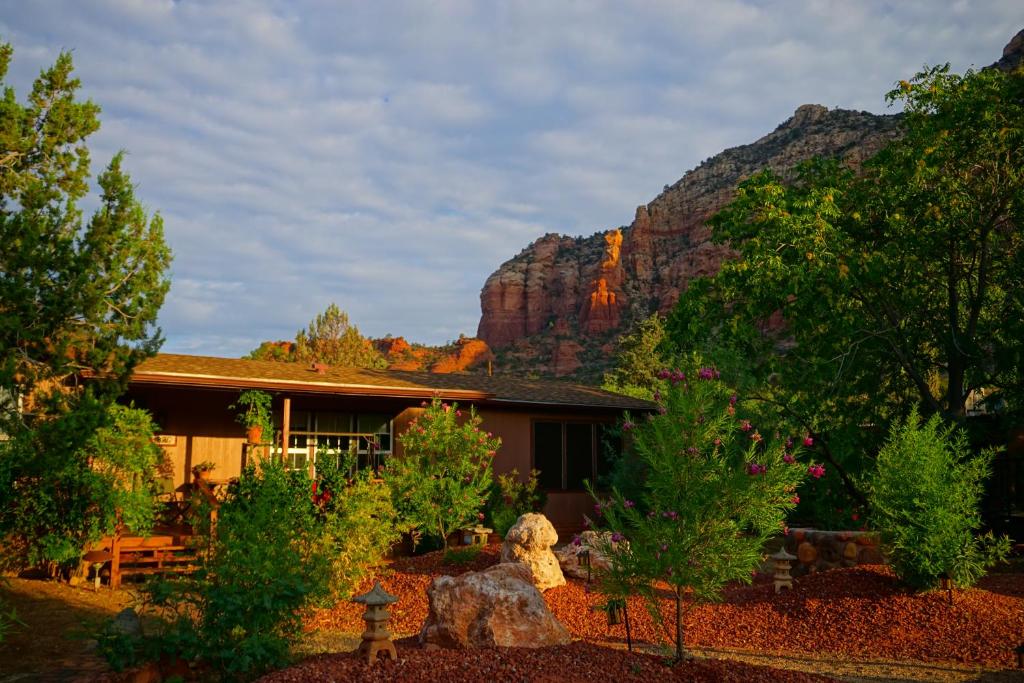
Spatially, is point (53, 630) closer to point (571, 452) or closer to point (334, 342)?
point (571, 452)

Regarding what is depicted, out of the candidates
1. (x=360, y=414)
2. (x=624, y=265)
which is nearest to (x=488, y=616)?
(x=360, y=414)

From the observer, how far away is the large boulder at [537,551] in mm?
9984

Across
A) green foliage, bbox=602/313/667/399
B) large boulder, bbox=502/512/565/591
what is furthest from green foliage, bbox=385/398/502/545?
green foliage, bbox=602/313/667/399

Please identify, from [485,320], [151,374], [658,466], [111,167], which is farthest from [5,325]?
[485,320]

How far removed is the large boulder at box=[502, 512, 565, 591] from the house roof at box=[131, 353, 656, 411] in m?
4.69

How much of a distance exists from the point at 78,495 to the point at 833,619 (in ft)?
31.4

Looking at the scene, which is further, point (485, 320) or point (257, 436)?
point (485, 320)

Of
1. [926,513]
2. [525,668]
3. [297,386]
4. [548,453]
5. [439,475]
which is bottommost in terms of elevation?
[525,668]

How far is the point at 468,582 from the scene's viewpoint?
6.71 m

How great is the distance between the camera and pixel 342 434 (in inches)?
618

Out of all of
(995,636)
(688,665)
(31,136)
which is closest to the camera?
(688,665)

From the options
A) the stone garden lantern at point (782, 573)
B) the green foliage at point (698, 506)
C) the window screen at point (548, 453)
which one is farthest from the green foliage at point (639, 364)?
the green foliage at point (698, 506)

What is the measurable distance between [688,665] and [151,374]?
9396mm

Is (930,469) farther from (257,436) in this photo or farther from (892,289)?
(257,436)
